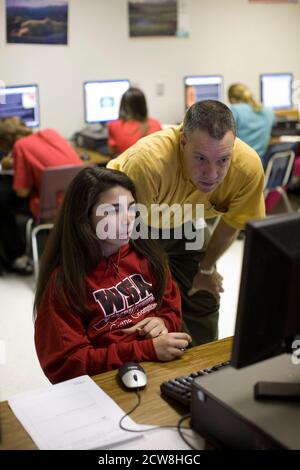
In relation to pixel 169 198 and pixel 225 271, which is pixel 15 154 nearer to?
pixel 225 271

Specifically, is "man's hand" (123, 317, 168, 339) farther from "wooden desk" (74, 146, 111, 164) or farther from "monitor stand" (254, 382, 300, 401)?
"wooden desk" (74, 146, 111, 164)

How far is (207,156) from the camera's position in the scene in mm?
1722

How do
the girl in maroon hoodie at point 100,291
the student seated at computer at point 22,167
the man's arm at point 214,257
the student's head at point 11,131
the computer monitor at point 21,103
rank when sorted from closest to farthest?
the girl in maroon hoodie at point 100,291 → the man's arm at point 214,257 → the student seated at computer at point 22,167 → the student's head at point 11,131 → the computer monitor at point 21,103

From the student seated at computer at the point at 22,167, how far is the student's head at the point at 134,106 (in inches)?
23.4

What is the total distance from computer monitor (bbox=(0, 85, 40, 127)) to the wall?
0.14m

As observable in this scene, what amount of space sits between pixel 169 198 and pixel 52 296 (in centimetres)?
67

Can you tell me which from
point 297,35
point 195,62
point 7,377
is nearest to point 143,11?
point 195,62

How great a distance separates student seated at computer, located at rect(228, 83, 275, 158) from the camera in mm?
4488

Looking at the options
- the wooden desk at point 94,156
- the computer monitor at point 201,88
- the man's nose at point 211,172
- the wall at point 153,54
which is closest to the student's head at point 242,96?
the computer monitor at point 201,88

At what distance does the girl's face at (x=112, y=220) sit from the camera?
161cm

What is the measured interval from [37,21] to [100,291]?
348 cm

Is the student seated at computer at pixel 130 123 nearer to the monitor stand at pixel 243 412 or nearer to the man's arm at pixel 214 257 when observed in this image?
the man's arm at pixel 214 257

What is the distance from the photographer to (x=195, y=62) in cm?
530

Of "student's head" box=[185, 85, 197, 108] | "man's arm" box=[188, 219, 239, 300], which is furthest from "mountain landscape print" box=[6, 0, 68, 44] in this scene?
"man's arm" box=[188, 219, 239, 300]
